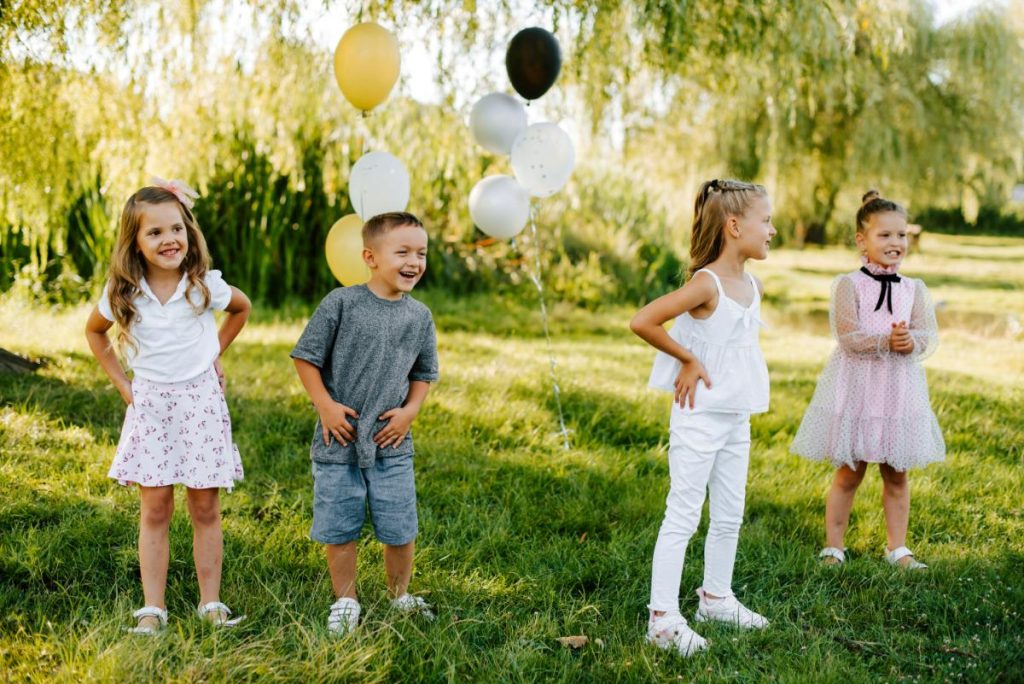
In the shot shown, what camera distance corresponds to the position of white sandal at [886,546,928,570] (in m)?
3.44

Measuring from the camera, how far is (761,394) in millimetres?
2908

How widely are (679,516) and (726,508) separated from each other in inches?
7.5

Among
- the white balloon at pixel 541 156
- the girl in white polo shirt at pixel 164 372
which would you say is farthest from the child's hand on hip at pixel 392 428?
the white balloon at pixel 541 156

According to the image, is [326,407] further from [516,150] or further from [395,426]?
[516,150]

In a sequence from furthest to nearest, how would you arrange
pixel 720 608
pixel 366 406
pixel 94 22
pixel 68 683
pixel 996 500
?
pixel 94 22 < pixel 996 500 < pixel 720 608 < pixel 366 406 < pixel 68 683

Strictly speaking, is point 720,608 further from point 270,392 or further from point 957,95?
point 957,95

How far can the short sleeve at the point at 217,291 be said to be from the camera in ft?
9.52

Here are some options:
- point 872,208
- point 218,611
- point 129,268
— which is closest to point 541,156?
point 872,208

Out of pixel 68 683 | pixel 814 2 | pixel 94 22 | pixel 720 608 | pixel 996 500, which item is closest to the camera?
pixel 68 683

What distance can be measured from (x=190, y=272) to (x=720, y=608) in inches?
82.3

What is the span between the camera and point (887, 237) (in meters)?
3.49

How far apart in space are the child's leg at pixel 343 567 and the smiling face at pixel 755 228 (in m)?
1.60

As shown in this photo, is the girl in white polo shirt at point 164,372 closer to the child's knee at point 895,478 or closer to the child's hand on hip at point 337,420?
the child's hand on hip at point 337,420

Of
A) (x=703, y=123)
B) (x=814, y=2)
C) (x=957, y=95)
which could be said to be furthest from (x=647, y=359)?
(x=957, y=95)
